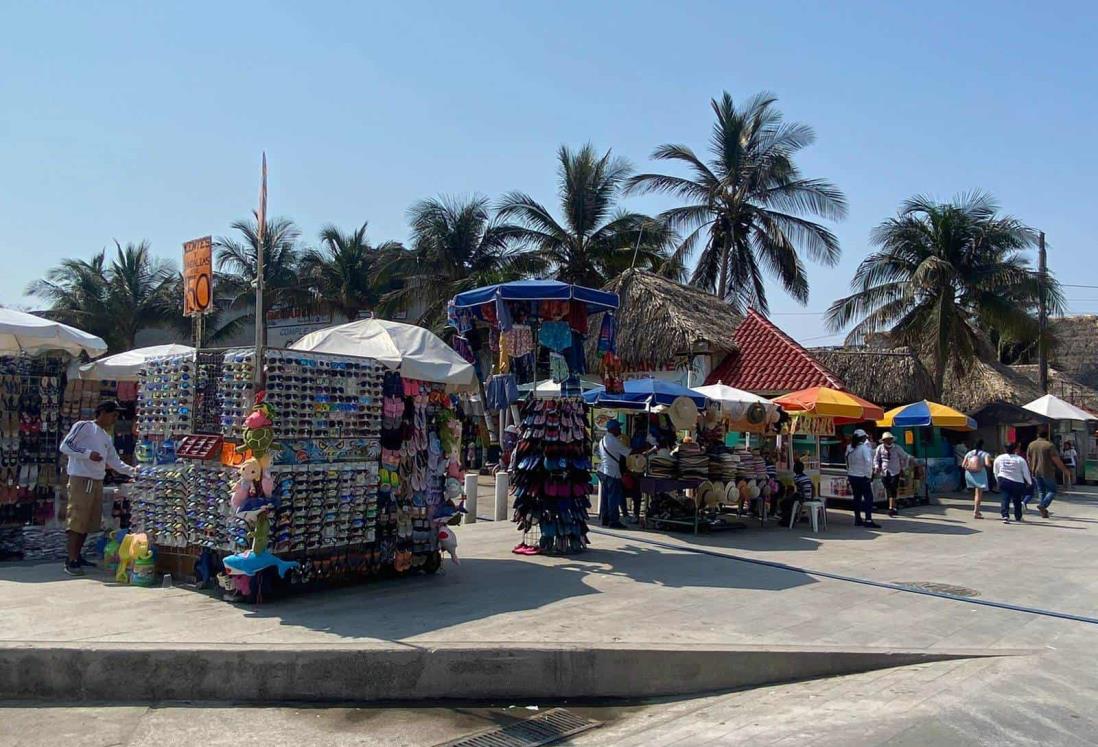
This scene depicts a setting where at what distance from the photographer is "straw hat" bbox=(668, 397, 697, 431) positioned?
13398 mm

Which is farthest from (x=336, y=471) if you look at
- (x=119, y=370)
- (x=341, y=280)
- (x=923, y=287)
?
(x=341, y=280)

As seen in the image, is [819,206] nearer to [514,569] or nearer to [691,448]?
[691,448]

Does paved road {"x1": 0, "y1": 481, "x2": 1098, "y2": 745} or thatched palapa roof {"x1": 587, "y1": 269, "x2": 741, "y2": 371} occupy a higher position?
thatched palapa roof {"x1": 587, "y1": 269, "x2": 741, "y2": 371}

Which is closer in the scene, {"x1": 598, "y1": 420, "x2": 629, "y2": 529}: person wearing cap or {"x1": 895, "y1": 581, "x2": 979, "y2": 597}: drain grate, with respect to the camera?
{"x1": 895, "y1": 581, "x2": 979, "y2": 597}: drain grate

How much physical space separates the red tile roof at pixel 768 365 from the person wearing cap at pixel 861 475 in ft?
19.9

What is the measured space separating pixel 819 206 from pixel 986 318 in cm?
650

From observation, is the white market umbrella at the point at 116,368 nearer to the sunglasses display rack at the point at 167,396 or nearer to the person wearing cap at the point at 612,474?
the sunglasses display rack at the point at 167,396

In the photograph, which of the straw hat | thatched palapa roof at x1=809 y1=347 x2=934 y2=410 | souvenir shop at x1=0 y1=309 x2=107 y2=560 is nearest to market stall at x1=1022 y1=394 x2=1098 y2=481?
thatched palapa roof at x1=809 y1=347 x2=934 y2=410

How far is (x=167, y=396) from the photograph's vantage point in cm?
833

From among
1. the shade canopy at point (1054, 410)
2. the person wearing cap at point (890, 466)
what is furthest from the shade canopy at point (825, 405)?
the shade canopy at point (1054, 410)

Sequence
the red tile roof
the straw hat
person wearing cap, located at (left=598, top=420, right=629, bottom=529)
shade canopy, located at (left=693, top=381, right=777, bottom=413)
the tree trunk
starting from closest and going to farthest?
1. person wearing cap, located at (left=598, top=420, right=629, bottom=529)
2. the straw hat
3. shade canopy, located at (left=693, top=381, right=777, bottom=413)
4. the red tile roof
5. the tree trunk

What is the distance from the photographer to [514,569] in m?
9.68

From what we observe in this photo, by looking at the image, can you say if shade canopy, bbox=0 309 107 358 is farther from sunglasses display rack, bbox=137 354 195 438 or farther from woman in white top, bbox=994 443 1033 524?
woman in white top, bbox=994 443 1033 524

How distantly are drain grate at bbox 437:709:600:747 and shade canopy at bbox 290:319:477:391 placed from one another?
4033mm
